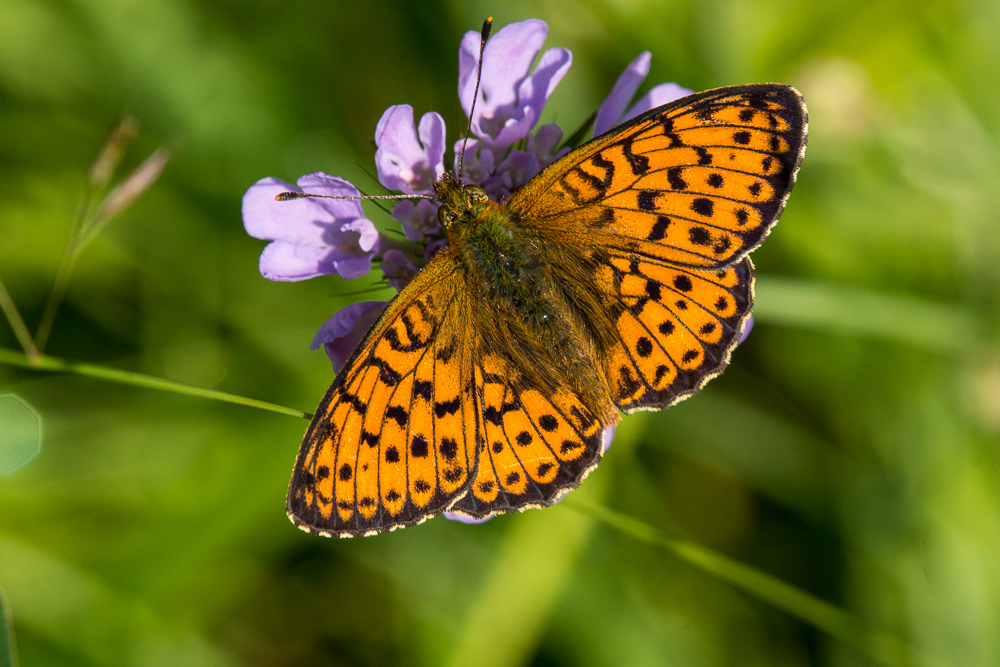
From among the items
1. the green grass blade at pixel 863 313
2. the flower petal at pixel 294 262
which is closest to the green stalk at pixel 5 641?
the flower petal at pixel 294 262

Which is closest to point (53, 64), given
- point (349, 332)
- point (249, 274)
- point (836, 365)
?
point (249, 274)

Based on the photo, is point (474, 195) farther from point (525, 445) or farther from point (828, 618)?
point (828, 618)

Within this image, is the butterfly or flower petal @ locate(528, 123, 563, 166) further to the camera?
flower petal @ locate(528, 123, 563, 166)

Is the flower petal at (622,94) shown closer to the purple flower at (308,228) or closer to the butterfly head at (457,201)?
the butterfly head at (457,201)

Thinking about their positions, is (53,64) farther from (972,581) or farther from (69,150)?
(972,581)

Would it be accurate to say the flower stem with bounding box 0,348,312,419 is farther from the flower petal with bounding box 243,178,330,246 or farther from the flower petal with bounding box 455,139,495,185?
the flower petal with bounding box 455,139,495,185

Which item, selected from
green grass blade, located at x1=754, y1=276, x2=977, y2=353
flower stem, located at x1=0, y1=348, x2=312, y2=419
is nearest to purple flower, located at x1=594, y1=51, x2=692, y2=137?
green grass blade, located at x1=754, y1=276, x2=977, y2=353
